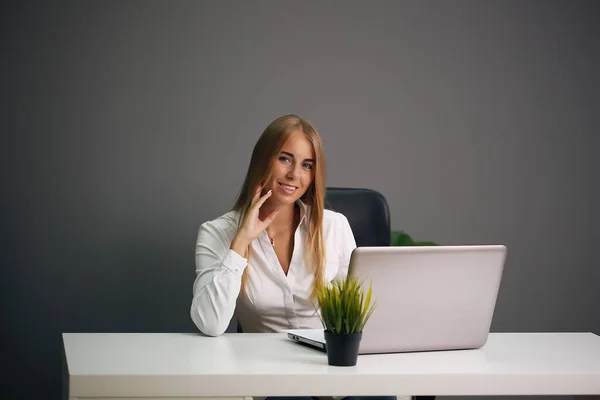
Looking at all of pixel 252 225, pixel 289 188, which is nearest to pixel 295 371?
pixel 252 225

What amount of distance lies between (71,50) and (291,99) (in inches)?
38.9

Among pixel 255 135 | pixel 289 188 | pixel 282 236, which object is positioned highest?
pixel 255 135

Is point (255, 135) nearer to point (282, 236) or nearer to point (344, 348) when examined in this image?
point (282, 236)

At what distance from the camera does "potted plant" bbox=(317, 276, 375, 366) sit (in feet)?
5.50

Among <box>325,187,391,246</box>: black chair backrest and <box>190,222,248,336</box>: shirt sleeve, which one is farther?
<box>325,187,391,246</box>: black chair backrest

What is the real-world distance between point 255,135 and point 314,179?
3.44 feet

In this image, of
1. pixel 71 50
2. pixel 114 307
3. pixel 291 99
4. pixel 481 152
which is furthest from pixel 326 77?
pixel 114 307

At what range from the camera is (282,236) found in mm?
2592

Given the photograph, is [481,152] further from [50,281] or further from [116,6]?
[50,281]

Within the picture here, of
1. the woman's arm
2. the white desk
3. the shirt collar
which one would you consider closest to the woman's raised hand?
the woman's arm

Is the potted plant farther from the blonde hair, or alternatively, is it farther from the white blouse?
the blonde hair

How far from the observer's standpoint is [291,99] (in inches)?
141

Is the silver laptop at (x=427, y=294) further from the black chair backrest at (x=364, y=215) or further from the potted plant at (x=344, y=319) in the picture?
the black chair backrest at (x=364, y=215)

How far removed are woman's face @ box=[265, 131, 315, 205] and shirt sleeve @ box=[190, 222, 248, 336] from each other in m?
0.25
